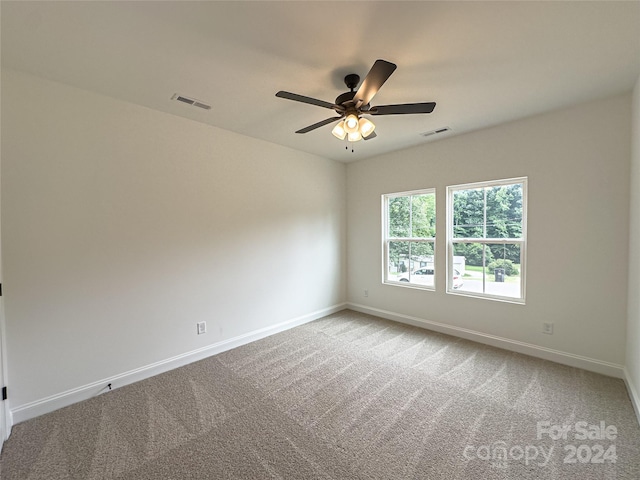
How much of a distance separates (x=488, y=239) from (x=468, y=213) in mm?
421

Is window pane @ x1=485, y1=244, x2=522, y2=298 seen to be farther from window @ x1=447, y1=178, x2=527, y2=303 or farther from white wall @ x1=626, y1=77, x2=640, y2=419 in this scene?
white wall @ x1=626, y1=77, x2=640, y2=419

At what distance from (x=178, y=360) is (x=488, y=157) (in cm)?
429

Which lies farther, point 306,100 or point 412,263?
point 412,263

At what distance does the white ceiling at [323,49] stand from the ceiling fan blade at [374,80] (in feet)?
0.85

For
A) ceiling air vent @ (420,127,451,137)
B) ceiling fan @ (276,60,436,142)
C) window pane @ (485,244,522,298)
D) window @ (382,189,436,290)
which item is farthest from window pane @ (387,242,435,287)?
ceiling fan @ (276,60,436,142)

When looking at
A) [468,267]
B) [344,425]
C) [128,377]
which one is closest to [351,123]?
[344,425]

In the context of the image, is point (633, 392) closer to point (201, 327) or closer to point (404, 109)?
point (404, 109)

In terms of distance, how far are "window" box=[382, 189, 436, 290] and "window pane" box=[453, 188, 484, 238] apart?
11.7 inches

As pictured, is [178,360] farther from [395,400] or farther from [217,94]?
[217,94]

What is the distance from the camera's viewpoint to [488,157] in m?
3.32

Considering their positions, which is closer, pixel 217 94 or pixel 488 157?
pixel 217 94

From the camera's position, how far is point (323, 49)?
1875 mm

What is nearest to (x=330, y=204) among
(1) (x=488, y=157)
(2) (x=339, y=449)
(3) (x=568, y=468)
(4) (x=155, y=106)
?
(1) (x=488, y=157)

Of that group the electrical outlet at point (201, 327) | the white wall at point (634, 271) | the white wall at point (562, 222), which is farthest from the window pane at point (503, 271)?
the electrical outlet at point (201, 327)
